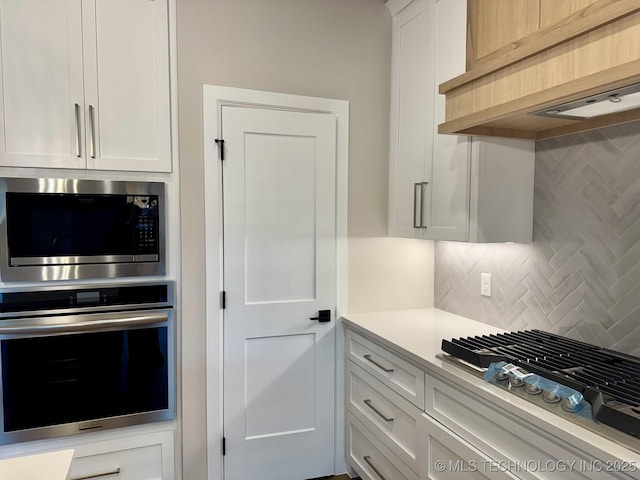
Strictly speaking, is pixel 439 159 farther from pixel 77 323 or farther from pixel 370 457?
pixel 77 323

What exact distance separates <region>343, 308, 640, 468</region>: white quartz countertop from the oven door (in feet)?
3.38

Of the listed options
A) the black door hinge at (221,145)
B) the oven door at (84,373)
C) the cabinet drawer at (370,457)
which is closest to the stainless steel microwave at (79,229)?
the oven door at (84,373)

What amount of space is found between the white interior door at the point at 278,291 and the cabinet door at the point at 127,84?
1.10 ft

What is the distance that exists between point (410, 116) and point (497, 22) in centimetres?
80

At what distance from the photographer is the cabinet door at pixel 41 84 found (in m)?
1.88

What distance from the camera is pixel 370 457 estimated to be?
7.32 feet

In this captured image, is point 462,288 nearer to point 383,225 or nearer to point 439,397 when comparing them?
point 383,225

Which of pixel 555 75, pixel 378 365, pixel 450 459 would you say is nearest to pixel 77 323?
pixel 378 365

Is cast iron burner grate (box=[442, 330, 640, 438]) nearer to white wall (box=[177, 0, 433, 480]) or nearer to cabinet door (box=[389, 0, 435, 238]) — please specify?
cabinet door (box=[389, 0, 435, 238])

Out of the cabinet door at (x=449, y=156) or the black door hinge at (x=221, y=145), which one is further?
the black door hinge at (x=221, y=145)

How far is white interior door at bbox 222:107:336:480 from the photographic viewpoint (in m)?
2.28

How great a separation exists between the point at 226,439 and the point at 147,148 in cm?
155

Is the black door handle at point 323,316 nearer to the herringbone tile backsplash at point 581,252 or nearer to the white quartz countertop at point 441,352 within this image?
the white quartz countertop at point 441,352

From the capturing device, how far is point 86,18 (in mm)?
1977
